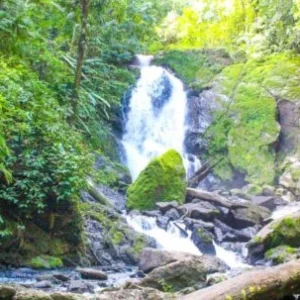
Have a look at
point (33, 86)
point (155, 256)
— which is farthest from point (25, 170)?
point (155, 256)

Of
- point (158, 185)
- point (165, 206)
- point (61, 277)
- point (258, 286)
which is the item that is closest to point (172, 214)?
point (165, 206)

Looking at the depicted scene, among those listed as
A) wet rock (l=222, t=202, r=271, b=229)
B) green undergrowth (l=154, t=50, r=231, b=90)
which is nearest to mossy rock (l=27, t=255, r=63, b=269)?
wet rock (l=222, t=202, r=271, b=229)

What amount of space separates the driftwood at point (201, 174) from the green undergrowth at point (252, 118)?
245 millimetres

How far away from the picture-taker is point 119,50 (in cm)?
1923

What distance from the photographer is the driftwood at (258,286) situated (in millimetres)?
3590

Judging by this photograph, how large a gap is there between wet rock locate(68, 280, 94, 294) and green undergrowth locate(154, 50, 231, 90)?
532 inches

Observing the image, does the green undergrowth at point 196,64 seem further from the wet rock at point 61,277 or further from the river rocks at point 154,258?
the wet rock at point 61,277

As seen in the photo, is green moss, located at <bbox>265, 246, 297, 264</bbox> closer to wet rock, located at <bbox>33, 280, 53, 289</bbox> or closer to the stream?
the stream

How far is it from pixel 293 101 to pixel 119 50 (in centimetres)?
702

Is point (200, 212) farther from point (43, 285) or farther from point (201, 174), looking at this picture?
point (43, 285)

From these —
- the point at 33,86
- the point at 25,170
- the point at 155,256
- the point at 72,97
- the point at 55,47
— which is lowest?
the point at 155,256

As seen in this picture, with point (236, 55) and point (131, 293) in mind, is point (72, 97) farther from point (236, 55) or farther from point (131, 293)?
point (236, 55)

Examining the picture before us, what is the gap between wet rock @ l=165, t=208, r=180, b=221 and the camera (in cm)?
1142

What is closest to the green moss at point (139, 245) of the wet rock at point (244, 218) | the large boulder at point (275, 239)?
the large boulder at point (275, 239)
